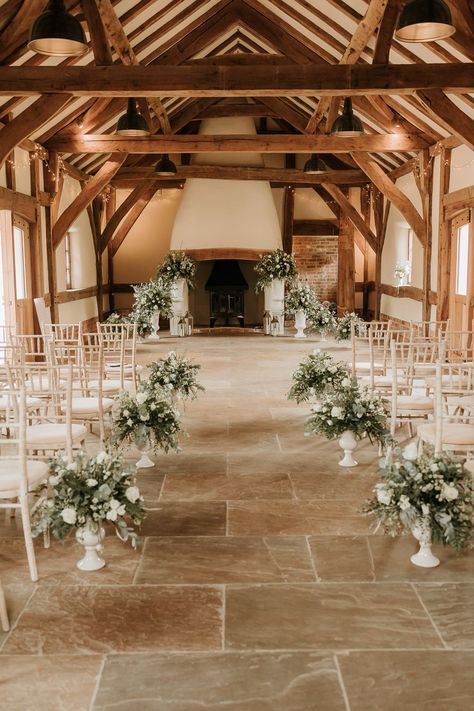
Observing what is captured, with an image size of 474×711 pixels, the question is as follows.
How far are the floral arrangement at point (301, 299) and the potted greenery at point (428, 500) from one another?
34.4ft

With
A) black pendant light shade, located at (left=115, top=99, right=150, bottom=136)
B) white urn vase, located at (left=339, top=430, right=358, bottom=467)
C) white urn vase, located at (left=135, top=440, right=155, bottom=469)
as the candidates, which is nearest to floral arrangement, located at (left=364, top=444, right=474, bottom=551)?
white urn vase, located at (left=339, top=430, right=358, bottom=467)

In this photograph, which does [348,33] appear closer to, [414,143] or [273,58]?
[273,58]

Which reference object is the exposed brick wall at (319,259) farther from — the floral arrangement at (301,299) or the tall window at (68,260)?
the tall window at (68,260)

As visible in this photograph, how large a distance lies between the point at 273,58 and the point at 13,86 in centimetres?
414

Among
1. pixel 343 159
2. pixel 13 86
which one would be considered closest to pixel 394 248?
pixel 343 159

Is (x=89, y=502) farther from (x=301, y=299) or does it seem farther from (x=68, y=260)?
(x=68, y=260)

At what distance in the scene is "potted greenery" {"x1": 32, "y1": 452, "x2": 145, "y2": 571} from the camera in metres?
3.58

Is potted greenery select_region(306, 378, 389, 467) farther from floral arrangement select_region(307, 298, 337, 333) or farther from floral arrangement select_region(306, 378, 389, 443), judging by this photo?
floral arrangement select_region(307, 298, 337, 333)

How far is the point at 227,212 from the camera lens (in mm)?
15617

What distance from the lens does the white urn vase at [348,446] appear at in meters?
5.59

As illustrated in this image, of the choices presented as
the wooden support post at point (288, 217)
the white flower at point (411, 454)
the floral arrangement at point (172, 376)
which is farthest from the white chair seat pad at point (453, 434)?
the wooden support post at point (288, 217)

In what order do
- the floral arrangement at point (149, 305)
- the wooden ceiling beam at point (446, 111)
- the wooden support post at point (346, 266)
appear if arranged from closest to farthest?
the wooden ceiling beam at point (446, 111) < the floral arrangement at point (149, 305) < the wooden support post at point (346, 266)

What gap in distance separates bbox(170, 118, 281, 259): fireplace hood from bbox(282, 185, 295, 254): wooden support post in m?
1.35

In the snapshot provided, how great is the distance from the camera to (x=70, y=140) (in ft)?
39.2
